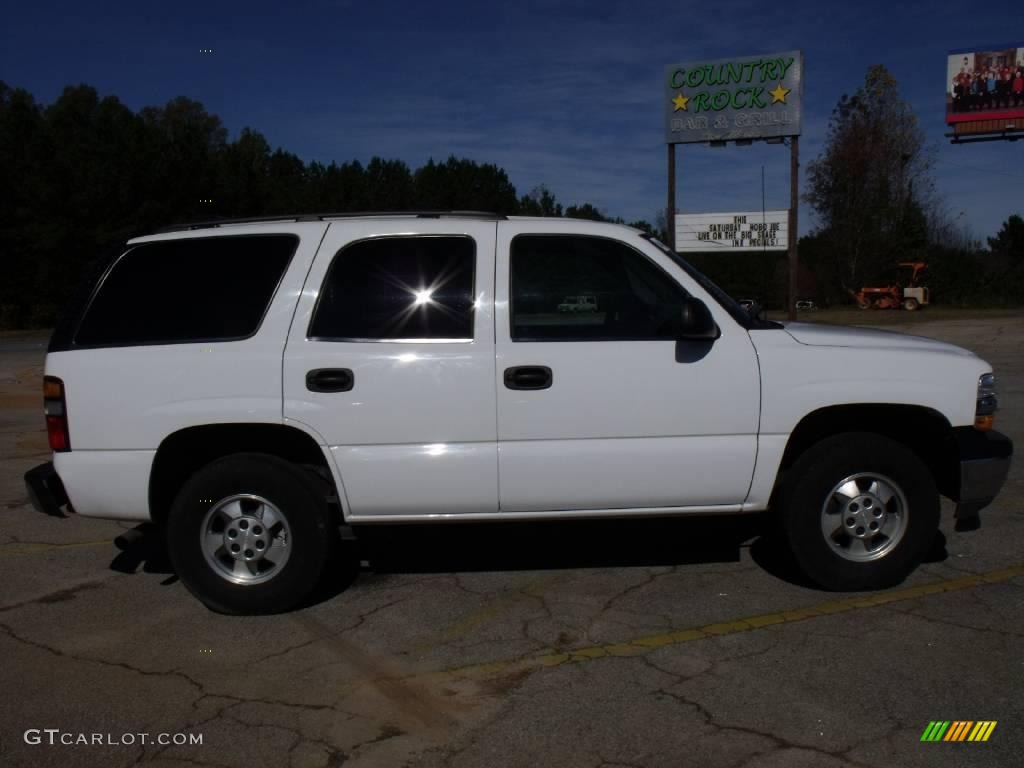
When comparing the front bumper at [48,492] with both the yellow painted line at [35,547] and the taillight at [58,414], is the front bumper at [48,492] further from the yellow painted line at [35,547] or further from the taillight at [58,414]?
the yellow painted line at [35,547]

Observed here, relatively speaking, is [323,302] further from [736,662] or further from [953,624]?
[953,624]

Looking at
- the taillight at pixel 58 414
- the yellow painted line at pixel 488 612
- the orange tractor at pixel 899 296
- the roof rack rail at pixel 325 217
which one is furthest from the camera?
the orange tractor at pixel 899 296

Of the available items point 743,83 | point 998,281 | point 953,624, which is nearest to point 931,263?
Answer: point 998,281

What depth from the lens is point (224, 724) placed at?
378cm

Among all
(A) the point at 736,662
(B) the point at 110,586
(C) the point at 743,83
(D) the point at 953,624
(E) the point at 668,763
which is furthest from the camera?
(C) the point at 743,83

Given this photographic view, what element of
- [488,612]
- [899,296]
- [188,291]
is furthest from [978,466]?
[899,296]

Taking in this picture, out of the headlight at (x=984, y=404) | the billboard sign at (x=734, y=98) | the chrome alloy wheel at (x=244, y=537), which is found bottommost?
the chrome alloy wheel at (x=244, y=537)

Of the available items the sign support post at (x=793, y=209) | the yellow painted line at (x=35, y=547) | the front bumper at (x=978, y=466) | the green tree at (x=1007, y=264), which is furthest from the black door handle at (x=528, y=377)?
the green tree at (x=1007, y=264)

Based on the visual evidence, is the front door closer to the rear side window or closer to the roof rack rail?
the roof rack rail

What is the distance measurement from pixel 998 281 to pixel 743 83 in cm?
2298

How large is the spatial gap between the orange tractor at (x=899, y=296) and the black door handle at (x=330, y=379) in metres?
35.0

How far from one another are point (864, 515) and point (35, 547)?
5.22 metres

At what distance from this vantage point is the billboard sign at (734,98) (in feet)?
72.3

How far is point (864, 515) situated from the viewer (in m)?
4.95
